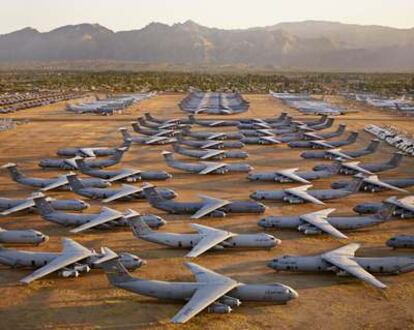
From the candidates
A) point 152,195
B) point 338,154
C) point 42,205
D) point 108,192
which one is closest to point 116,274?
point 42,205

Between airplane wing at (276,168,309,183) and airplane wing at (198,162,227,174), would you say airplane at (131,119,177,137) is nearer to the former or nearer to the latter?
airplane wing at (198,162,227,174)

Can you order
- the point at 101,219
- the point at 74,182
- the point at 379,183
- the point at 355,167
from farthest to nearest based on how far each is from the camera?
the point at 355,167, the point at 379,183, the point at 74,182, the point at 101,219

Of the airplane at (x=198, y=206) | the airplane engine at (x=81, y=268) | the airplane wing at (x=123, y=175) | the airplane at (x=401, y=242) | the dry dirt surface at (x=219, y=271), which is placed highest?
the airplane wing at (x=123, y=175)

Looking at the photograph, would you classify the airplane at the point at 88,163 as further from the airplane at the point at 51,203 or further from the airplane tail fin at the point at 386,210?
the airplane tail fin at the point at 386,210

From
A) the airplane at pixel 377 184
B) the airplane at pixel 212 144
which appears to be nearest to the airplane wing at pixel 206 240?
the airplane at pixel 377 184

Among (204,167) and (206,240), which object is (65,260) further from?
(204,167)
